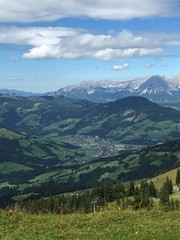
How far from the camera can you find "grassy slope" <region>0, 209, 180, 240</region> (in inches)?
969

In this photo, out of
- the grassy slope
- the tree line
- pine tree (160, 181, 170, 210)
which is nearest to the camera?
the grassy slope

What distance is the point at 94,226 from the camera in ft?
88.4

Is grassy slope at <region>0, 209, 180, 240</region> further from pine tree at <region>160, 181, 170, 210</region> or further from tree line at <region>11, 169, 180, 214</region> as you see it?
tree line at <region>11, 169, 180, 214</region>

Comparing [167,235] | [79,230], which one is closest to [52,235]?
[79,230]

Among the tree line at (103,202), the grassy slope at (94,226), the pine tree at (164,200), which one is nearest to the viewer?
the grassy slope at (94,226)

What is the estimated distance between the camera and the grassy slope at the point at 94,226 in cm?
2461

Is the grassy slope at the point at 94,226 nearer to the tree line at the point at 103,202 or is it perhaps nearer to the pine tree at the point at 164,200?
the pine tree at the point at 164,200

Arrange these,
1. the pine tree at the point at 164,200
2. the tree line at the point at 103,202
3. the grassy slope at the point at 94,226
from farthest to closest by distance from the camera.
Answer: the tree line at the point at 103,202
the pine tree at the point at 164,200
the grassy slope at the point at 94,226

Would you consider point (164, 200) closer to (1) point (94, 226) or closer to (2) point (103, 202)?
(2) point (103, 202)

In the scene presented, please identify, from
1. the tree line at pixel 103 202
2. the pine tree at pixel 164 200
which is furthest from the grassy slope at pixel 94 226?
the tree line at pixel 103 202

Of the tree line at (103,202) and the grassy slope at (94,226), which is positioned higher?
the grassy slope at (94,226)

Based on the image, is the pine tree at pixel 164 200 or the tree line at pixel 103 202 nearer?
the pine tree at pixel 164 200

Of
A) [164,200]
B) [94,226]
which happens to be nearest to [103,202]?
[164,200]

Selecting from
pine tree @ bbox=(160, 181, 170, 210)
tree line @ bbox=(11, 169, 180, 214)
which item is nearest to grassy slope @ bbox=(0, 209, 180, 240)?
pine tree @ bbox=(160, 181, 170, 210)
